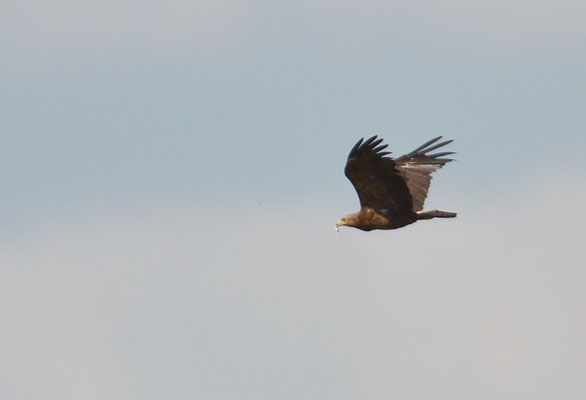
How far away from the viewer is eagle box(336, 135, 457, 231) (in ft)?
94.1

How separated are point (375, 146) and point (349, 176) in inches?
50.3

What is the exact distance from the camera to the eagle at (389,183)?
28672mm

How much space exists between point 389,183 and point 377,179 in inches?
12.2

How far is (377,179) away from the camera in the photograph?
2938 centimetres

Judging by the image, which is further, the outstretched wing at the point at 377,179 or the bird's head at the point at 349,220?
the bird's head at the point at 349,220

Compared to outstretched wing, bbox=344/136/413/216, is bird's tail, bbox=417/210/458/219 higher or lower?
lower

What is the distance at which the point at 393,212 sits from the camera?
30.3 metres

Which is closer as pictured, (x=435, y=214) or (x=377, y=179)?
(x=377, y=179)

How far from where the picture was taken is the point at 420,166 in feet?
105

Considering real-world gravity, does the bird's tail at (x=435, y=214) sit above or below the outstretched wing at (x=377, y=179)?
below

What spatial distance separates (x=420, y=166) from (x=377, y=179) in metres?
2.95

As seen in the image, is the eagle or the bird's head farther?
the bird's head

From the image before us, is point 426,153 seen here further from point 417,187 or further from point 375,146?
point 375,146

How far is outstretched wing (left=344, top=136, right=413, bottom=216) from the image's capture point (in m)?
28.5
